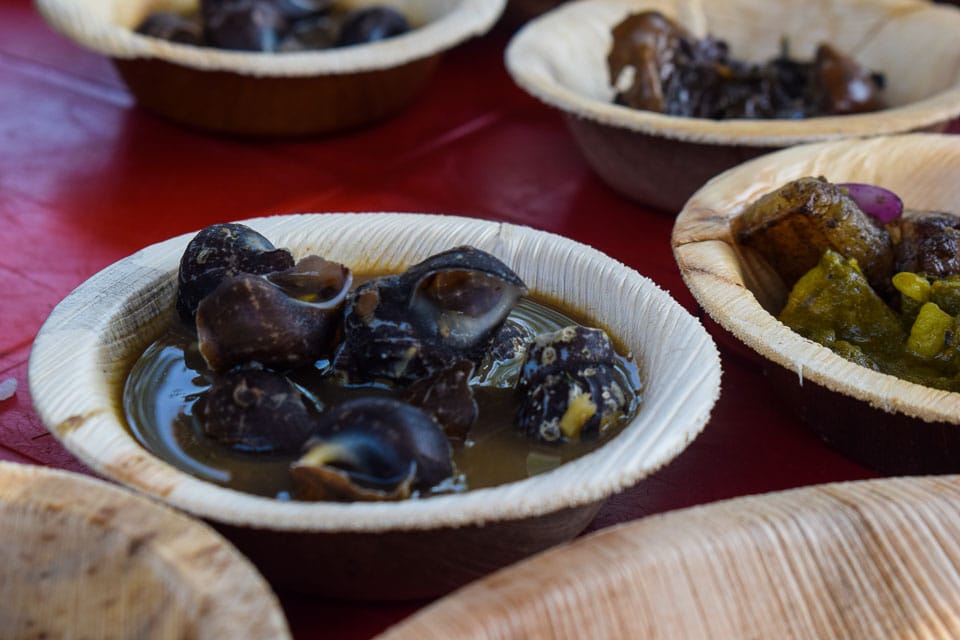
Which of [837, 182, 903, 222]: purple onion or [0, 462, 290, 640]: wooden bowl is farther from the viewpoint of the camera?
[837, 182, 903, 222]: purple onion

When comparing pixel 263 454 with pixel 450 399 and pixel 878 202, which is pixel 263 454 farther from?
pixel 878 202

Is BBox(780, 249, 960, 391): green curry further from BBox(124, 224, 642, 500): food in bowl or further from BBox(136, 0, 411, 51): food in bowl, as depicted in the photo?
BBox(136, 0, 411, 51): food in bowl

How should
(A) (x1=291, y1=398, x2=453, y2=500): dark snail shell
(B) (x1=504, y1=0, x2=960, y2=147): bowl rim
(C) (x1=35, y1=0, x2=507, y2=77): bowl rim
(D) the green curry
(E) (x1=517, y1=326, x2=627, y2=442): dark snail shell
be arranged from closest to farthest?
(A) (x1=291, y1=398, x2=453, y2=500): dark snail shell
(E) (x1=517, y1=326, x2=627, y2=442): dark snail shell
(D) the green curry
(B) (x1=504, y1=0, x2=960, y2=147): bowl rim
(C) (x1=35, y1=0, x2=507, y2=77): bowl rim

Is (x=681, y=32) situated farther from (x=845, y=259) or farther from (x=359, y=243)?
(x=359, y=243)

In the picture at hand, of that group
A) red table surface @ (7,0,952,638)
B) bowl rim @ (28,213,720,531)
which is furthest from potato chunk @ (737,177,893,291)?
bowl rim @ (28,213,720,531)

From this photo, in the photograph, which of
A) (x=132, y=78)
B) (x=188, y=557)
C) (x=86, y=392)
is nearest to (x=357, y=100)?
(x=132, y=78)
